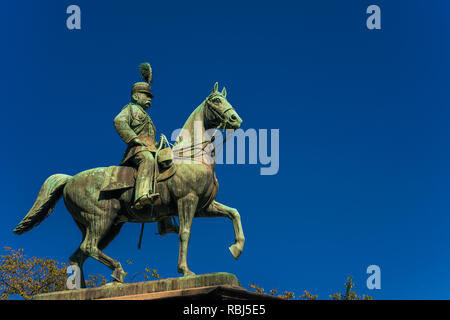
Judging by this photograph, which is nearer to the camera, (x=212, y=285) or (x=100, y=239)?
(x=212, y=285)

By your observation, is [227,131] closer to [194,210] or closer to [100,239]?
[194,210]

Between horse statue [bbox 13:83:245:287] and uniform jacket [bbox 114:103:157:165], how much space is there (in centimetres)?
51

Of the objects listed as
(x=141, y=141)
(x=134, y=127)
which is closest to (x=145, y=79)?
(x=134, y=127)

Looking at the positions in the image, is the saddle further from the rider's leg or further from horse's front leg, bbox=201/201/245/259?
horse's front leg, bbox=201/201/245/259

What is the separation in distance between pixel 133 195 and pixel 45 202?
1.87m

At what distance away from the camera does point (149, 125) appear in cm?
1582

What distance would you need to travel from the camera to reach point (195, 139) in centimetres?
1516

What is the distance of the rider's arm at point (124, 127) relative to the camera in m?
15.4

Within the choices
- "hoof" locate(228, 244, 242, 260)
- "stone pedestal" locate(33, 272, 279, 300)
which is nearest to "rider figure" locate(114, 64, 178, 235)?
"hoof" locate(228, 244, 242, 260)

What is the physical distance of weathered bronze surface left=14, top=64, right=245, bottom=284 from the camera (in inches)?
576

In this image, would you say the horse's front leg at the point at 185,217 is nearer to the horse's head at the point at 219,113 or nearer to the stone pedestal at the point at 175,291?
the stone pedestal at the point at 175,291
